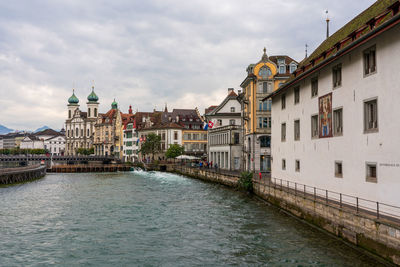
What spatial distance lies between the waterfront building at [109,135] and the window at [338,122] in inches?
4736

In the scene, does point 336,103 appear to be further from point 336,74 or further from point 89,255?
point 89,255

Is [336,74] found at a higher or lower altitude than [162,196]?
higher

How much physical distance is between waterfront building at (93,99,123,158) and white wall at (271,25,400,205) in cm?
11626

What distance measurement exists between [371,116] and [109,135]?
5471 inches

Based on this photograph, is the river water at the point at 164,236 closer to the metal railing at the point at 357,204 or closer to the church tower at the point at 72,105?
the metal railing at the point at 357,204

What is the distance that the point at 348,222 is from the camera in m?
19.4

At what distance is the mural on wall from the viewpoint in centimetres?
2536

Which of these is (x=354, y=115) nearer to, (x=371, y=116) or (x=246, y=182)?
(x=371, y=116)

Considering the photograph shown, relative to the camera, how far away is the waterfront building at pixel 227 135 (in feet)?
214

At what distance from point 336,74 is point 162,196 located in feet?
75.9

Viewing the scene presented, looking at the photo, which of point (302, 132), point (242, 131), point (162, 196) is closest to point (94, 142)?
point (242, 131)

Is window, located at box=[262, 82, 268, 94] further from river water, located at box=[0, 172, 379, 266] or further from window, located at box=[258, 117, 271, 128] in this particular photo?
river water, located at box=[0, 172, 379, 266]

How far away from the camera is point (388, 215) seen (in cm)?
1862

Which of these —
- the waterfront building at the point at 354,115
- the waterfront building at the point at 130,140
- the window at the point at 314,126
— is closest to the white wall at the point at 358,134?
the waterfront building at the point at 354,115
